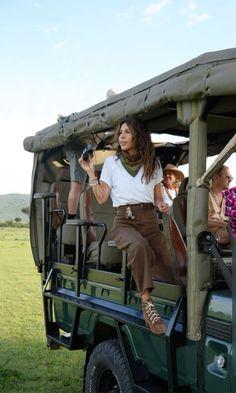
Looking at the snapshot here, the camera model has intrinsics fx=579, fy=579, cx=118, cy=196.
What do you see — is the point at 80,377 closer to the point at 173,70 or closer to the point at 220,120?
the point at 220,120

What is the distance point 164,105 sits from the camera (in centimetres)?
379

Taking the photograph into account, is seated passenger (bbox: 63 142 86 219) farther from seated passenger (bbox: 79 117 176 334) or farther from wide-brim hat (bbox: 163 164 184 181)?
seated passenger (bbox: 79 117 176 334)

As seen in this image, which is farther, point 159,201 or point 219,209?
point 219,209

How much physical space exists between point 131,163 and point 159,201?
12.8 inches

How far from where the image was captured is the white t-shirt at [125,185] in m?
3.93

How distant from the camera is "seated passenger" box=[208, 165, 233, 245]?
167 inches

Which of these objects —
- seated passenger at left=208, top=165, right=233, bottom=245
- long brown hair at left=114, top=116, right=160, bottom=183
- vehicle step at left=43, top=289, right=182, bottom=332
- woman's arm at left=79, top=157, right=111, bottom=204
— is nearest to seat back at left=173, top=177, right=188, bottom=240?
seated passenger at left=208, top=165, right=233, bottom=245

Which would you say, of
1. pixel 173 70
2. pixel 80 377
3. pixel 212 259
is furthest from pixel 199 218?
pixel 80 377

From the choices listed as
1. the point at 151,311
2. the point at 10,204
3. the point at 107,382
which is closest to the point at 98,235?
the point at 107,382

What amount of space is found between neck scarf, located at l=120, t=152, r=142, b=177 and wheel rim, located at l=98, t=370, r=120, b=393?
5.15 ft

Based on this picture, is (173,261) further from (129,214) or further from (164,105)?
(164,105)

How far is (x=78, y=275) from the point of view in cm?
486

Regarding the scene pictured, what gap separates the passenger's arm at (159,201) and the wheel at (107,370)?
3.65 ft

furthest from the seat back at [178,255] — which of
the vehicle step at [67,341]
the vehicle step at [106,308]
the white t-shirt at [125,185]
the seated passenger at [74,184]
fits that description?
the seated passenger at [74,184]
